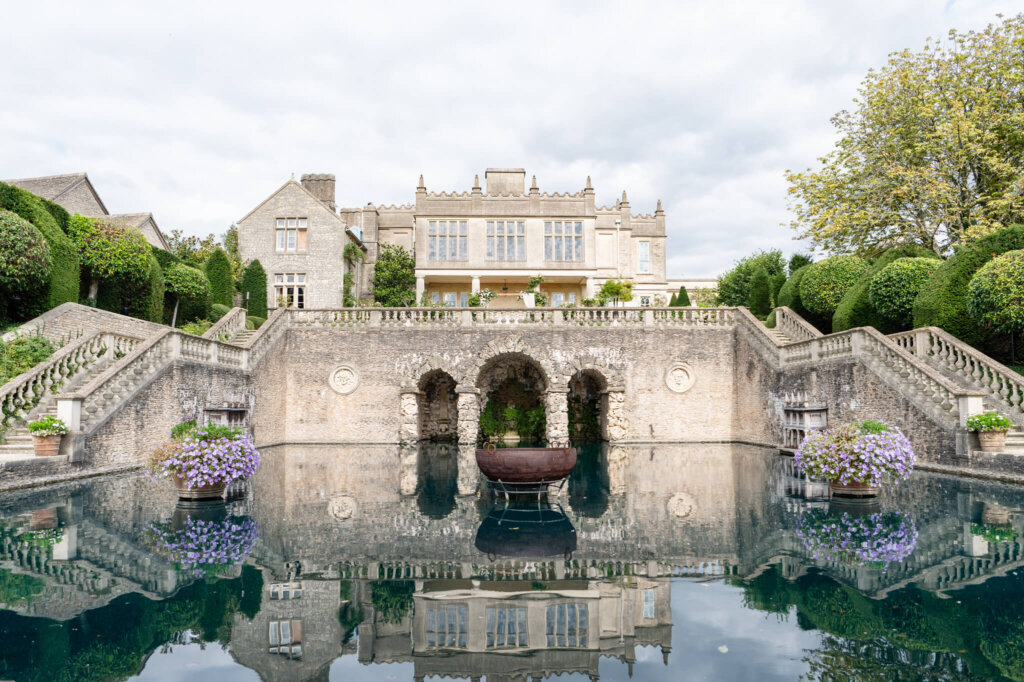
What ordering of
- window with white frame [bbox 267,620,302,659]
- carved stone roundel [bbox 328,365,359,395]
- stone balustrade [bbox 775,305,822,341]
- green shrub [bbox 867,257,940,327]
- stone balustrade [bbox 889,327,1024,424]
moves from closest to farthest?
window with white frame [bbox 267,620,302,659] < stone balustrade [bbox 889,327,1024,424] < green shrub [bbox 867,257,940,327] < stone balustrade [bbox 775,305,822,341] < carved stone roundel [bbox 328,365,359,395]

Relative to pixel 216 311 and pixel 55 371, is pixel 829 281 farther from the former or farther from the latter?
pixel 216 311

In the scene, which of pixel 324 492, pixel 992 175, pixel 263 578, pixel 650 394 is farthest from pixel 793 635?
pixel 992 175

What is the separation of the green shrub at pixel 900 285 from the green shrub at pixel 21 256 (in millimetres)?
24516

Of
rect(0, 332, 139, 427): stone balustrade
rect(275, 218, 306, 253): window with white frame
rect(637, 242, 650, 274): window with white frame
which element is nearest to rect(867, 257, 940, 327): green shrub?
rect(0, 332, 139, 427): stone balustrade

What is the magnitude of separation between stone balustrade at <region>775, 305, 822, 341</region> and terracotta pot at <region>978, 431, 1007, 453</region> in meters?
7.14

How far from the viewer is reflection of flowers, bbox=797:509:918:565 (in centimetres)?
730

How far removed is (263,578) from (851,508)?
8.88 metres

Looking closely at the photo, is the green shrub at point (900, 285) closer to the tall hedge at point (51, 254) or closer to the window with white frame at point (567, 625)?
the window with white frame at point (567, 625)

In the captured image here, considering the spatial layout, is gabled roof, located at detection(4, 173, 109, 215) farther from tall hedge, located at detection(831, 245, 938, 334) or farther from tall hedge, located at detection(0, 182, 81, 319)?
tall hedge, located at detection(831, 245, 938, 334)

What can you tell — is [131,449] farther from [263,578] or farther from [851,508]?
[851,508]

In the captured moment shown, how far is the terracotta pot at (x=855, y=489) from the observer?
10.9m

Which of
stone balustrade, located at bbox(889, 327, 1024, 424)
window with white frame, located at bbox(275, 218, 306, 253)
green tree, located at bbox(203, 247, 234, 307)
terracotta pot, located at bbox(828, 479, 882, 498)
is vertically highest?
Result: window with white frame, located at bbox(275, 218, 306, 253)

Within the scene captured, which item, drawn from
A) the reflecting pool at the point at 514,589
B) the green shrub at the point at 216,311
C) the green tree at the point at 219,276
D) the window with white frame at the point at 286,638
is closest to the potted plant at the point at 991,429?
the reflecting pool at the point at 514,589

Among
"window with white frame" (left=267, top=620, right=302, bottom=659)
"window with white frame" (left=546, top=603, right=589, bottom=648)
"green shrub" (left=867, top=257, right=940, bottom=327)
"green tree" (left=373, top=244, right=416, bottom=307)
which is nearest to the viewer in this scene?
"window with white frame" (left=267, top=620, right=302, bottom=659)
